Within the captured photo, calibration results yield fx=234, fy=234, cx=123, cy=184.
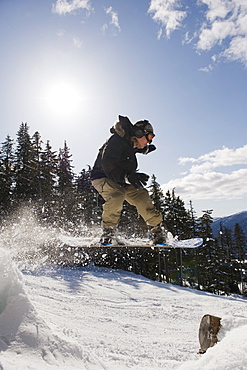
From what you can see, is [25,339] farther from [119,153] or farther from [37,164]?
[37,164]

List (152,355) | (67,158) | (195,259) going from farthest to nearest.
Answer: (195,259) < (67,158) < (152,355)

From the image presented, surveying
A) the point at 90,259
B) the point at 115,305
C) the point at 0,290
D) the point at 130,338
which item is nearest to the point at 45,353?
the point at 0,290

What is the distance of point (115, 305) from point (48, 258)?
14203 millimetres

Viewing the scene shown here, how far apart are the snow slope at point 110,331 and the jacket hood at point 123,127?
9.74ft

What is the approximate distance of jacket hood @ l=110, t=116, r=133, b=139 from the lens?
4707 mm

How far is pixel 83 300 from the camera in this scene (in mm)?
7270

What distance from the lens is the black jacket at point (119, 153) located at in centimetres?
467

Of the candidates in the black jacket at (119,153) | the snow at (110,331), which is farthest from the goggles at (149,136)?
the snow at (110,331)

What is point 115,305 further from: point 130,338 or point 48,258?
point 48,258

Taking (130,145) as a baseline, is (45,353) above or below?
below

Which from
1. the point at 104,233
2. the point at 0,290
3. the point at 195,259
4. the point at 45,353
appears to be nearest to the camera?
the point at 45,353

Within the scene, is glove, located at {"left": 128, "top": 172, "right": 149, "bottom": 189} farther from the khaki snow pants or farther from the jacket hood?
the jacket hood

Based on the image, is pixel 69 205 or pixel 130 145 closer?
pixel 130 145

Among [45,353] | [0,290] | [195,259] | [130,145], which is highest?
[130,145]
